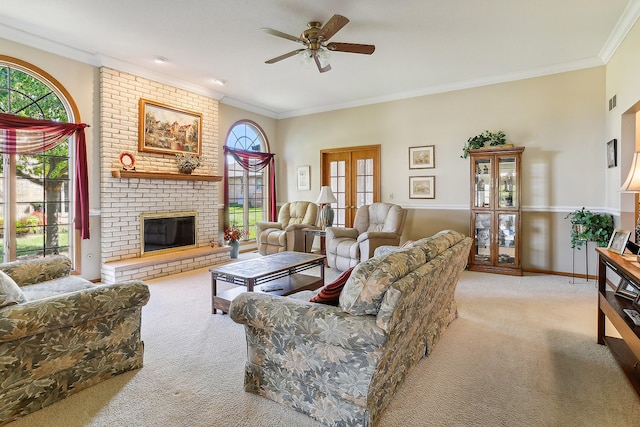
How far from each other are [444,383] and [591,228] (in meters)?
3.43

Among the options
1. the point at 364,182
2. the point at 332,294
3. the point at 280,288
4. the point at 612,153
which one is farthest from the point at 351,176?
the point at 332,294

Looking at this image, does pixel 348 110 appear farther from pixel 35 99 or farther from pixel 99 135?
pixel 35 99

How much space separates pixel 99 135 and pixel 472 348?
502 cm

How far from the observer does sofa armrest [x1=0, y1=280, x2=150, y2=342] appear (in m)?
1.66

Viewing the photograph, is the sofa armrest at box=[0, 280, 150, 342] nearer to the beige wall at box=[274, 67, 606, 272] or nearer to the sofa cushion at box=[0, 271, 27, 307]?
the sofa cushion at box=[0, 271, 27, 307]

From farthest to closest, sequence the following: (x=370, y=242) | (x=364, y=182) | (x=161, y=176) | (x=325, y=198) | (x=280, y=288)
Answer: (x=364, y=182)
(x=325, y=198)
(x=161, y=176)
(x=370, y=242)
(x=280, y=288)

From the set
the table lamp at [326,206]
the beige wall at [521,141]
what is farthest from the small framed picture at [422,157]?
the table lamp at [326,206]

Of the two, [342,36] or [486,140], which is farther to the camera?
[486,140]

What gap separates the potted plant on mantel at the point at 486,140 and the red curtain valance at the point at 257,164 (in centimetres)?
391

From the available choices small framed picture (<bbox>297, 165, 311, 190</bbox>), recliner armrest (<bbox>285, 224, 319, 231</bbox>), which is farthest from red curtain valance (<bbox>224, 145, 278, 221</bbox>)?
recliner armrest (<bbox>285, 224, 319, 231</bbox>)

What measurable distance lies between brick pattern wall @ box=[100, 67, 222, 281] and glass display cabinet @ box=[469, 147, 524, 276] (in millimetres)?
4371

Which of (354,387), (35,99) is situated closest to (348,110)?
(35,99)

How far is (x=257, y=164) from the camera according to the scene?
6.99m

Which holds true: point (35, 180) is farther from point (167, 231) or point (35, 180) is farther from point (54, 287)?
point (54, 287)
